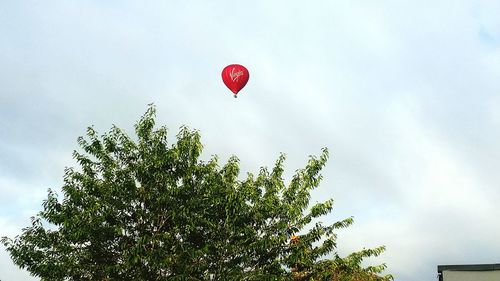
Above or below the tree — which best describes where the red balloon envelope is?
above

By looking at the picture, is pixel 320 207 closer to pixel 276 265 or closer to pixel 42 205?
pixel 276 265

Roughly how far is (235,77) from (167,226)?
12.0 meters

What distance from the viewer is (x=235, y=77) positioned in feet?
104

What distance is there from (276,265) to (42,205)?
9.16 meters

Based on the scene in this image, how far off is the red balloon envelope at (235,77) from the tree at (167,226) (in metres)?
8.69

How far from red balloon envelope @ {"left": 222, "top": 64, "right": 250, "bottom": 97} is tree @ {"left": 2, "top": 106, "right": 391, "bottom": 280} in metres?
8.69

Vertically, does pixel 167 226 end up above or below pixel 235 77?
below

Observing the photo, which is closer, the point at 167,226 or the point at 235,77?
the point at 167,226

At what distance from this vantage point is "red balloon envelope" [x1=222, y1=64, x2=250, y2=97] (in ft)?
104

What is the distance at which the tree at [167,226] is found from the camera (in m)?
20.8

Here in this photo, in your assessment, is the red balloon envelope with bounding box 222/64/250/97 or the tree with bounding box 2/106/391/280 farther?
the red balloon envelope with bounding box 222/64/250/97

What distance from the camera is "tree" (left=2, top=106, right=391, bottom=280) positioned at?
20.8 meters

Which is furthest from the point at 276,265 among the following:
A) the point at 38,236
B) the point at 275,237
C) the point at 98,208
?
the point at 38,236

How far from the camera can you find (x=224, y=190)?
2197cm
